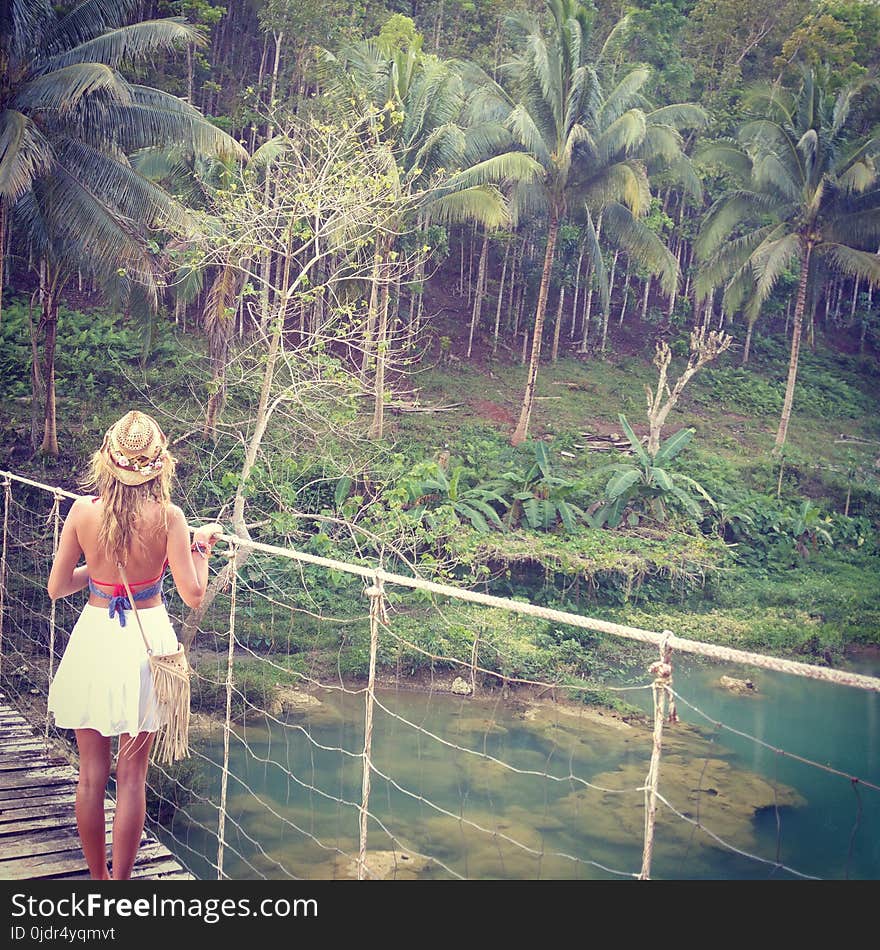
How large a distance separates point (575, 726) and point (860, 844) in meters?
2.45

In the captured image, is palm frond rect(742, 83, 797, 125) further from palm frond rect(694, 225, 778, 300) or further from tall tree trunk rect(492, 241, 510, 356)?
tall tree trunk rect(492, 241, 510, 356)

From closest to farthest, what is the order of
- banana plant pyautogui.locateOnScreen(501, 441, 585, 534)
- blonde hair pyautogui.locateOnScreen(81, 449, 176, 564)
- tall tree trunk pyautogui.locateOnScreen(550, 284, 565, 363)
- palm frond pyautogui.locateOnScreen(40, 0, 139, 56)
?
blonde hair pyautogui.locateOnScreen(81, 449, 176, 564) → palm frond pyautogui.locateOnScreen(40, 0, 139, 56) → banana plant pyautogui.locateOnScreen(501, 441, 585, 534) → tall tree trunk pyautogui.locateOnScreen(550, 284, 565, 363)

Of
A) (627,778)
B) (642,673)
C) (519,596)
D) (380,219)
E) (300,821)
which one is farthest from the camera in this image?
(519,596)

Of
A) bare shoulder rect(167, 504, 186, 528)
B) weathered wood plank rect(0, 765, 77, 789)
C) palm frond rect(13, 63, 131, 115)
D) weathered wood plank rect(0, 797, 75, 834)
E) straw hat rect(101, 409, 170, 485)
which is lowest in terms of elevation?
weathered wood plank rect(0, 765, 77, 789)

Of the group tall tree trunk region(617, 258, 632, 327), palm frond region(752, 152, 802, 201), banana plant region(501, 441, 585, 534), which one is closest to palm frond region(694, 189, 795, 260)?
palm frond region(752, 152, 802, 201)

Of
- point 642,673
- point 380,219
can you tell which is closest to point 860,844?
point 642,673

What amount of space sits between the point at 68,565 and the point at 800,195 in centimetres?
1527

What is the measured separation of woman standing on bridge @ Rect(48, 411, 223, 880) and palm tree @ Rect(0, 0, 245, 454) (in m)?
7.17

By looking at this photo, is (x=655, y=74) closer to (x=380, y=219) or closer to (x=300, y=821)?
(x=380, y=219)

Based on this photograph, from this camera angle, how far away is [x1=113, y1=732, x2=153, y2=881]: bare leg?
7.17 feet

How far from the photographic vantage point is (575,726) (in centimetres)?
830

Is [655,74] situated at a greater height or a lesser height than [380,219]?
greater

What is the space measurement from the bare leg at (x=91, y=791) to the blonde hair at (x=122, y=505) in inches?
17.8

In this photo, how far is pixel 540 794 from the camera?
23.4 ft
